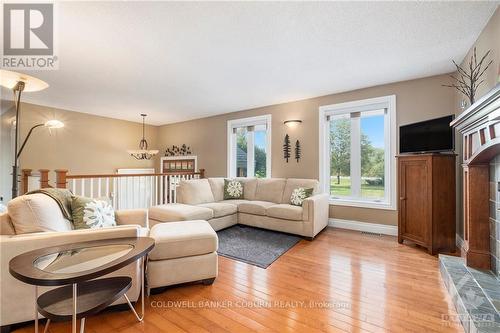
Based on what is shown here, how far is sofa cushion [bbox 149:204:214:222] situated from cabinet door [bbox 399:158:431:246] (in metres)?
2.84

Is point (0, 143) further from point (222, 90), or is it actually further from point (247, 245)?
point (247, 245)

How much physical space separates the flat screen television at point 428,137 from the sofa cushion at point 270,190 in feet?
6.63

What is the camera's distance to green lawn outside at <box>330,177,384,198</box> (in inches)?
144

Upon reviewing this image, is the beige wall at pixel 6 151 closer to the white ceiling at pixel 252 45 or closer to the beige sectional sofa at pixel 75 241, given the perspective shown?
the white ceiling at pixel 252 45

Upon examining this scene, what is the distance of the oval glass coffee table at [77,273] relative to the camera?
106 cm

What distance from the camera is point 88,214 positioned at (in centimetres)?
190

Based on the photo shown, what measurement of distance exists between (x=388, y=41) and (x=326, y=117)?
1.87m

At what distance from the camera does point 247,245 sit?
302 centimetres

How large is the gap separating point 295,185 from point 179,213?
2.10 metres

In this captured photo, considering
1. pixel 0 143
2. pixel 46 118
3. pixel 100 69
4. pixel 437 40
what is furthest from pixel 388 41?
pixel 0 143

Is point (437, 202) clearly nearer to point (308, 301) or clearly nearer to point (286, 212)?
point (286, 212)

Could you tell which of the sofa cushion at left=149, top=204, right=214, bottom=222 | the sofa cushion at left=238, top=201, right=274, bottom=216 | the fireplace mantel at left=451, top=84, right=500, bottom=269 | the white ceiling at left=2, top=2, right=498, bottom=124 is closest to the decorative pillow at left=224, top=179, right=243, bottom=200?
the sofa cushion at left=238, top=201, right=274, bottom=216

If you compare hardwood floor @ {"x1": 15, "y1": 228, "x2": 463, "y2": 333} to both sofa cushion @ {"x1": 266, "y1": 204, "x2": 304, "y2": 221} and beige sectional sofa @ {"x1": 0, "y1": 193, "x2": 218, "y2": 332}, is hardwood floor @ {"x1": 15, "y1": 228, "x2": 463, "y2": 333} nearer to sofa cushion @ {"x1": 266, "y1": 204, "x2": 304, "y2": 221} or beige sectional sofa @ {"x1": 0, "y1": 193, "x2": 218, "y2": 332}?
beige sectional sofa @ {"x1": 0, "y1": 193, "x2": 218, "y2": 332}

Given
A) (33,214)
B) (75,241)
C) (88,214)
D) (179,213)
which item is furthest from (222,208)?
(33,214)
